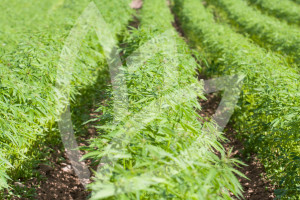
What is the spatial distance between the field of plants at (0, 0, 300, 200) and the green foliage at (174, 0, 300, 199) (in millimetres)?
18

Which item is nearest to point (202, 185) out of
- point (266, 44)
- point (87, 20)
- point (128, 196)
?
point (128, 196)

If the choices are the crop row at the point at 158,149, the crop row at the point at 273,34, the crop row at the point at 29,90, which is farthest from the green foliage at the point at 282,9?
the crop row at the point at 158,149

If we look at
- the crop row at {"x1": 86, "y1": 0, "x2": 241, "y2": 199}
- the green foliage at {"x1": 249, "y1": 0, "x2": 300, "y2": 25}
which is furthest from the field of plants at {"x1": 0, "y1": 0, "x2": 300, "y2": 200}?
the green foliage at {"x1": 249, "y1": 0, "x2": 300, "y2": 25}

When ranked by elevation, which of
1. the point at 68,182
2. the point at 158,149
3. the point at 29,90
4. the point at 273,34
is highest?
the point at 29,90

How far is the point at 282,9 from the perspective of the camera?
11.6 m

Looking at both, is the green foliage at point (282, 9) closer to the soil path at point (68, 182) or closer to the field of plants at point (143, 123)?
the field of plants at point (143, 123)

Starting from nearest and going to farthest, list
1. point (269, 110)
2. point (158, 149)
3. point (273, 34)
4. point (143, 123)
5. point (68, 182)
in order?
point (158, 149) → point (143, 123) → point (269, 110) → point (68, 182) → point (273, 34)

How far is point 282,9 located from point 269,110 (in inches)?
405

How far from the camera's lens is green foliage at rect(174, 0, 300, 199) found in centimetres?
280

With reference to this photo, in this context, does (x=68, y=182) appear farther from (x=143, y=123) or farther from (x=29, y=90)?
(x=143, y=123)

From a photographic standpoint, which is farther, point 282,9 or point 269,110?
point 282,9

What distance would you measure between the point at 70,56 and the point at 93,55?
0.97m

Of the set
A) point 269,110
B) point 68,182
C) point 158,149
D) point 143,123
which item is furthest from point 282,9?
point 158,149

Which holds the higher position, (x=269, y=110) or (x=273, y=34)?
(x=269, y=110)
